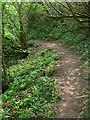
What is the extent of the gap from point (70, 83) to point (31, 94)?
1.86 metres

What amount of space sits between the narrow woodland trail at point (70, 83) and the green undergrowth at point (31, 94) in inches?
12.6

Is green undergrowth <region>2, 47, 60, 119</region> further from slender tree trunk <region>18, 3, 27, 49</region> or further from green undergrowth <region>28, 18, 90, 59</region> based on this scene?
slender tree trunk <region>18, 3, 27, 49</region>

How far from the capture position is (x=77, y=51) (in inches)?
466

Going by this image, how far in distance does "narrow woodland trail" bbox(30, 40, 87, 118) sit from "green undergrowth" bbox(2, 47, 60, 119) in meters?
0.32

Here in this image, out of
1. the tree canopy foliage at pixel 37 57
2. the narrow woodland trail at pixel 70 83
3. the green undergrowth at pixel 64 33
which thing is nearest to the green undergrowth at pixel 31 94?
the tree canopy foliage at pixel 37 57

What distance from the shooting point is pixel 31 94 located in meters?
7.48

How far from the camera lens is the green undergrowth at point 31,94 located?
6629mm

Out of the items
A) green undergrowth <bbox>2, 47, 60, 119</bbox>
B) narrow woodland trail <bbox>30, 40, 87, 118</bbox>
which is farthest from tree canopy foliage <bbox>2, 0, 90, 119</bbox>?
narrow woodland trail <bbox>30, 40, 87, 118</bbox>

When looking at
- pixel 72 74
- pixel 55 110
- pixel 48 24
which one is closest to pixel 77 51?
pixel 72 74

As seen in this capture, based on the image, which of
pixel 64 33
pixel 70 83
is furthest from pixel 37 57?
pixel 64 33

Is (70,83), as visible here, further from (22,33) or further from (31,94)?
(22,33)

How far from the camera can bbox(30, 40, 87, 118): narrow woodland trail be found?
6535 mm

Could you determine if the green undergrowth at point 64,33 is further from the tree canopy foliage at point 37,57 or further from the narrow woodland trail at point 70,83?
the narrow woodland trail at point 70,83

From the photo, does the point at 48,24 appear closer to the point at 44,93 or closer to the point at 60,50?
the point at 60,50
